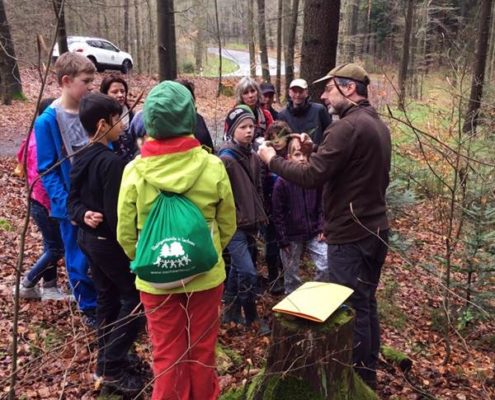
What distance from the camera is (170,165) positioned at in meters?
2.58

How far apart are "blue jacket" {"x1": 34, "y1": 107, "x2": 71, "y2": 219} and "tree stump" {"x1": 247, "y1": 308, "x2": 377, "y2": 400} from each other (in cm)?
222

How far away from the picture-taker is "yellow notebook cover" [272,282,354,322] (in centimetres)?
225

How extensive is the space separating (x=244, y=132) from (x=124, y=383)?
7.24 ft

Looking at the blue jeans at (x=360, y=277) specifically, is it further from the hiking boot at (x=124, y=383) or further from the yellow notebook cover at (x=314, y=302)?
the hiking boot at (x=124, y=383)

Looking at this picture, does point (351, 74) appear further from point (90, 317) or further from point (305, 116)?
point (90, 317)

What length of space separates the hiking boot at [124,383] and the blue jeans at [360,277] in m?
1.52

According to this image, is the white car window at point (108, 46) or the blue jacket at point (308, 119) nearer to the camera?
the blue jacket at point (308, 119)

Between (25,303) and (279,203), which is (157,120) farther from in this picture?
(25,303)

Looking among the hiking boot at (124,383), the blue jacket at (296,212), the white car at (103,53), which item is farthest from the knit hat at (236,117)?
the white car at (103,53)

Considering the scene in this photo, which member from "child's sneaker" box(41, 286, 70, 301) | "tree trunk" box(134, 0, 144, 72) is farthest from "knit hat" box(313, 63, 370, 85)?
"tree trunk" box(134, 0, 144, 72)

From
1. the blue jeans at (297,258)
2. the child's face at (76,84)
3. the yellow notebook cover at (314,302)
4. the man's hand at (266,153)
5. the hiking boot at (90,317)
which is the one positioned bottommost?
the hiking boot at (90,317)

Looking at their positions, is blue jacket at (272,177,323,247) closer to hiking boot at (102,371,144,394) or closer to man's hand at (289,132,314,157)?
man's hand at (289,132,314,157)

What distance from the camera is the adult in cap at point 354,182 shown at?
317cm

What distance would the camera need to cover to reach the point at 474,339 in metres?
5.18
